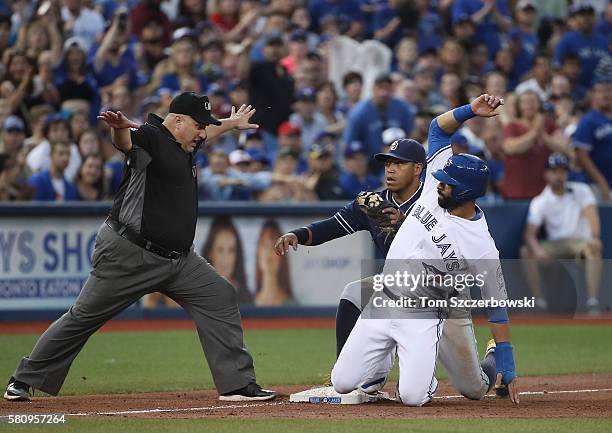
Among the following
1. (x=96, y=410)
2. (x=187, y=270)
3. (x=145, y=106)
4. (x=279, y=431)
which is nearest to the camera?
(x=279, y=431)

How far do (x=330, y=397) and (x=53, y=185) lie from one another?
7.08m

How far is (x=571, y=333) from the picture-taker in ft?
45.9

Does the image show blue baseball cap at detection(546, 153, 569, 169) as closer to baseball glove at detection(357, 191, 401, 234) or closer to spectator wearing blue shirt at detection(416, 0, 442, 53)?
spectator wearing blue shirt at detection(416, 0, 442, 53)

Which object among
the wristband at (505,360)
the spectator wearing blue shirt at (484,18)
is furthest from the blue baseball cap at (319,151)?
the wristband at (505,360)

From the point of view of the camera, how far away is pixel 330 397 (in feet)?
27.2

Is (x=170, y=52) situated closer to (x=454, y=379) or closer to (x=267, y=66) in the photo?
(x=267, y=66)

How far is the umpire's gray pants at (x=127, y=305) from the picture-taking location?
26.9ft

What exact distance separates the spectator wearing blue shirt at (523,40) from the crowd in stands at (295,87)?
38mm

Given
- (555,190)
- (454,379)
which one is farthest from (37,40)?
(454,379)

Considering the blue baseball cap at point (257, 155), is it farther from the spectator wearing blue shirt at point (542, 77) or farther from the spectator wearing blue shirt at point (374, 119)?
the spectator wearing blue shirt at point (542, 77)

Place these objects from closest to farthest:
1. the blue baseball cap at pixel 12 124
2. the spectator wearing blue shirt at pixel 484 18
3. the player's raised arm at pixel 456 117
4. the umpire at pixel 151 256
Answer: the umpire at pixel 151 256, the player's raised arm at pixel 456 117, the blue baseball cap at pixel 12 124, the spectator wearing blue shirt at pixel 484 18

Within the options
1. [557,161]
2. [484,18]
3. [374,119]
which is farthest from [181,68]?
[484,18]

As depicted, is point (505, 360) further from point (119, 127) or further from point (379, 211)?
point (119, 127)

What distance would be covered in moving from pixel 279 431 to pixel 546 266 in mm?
9236
